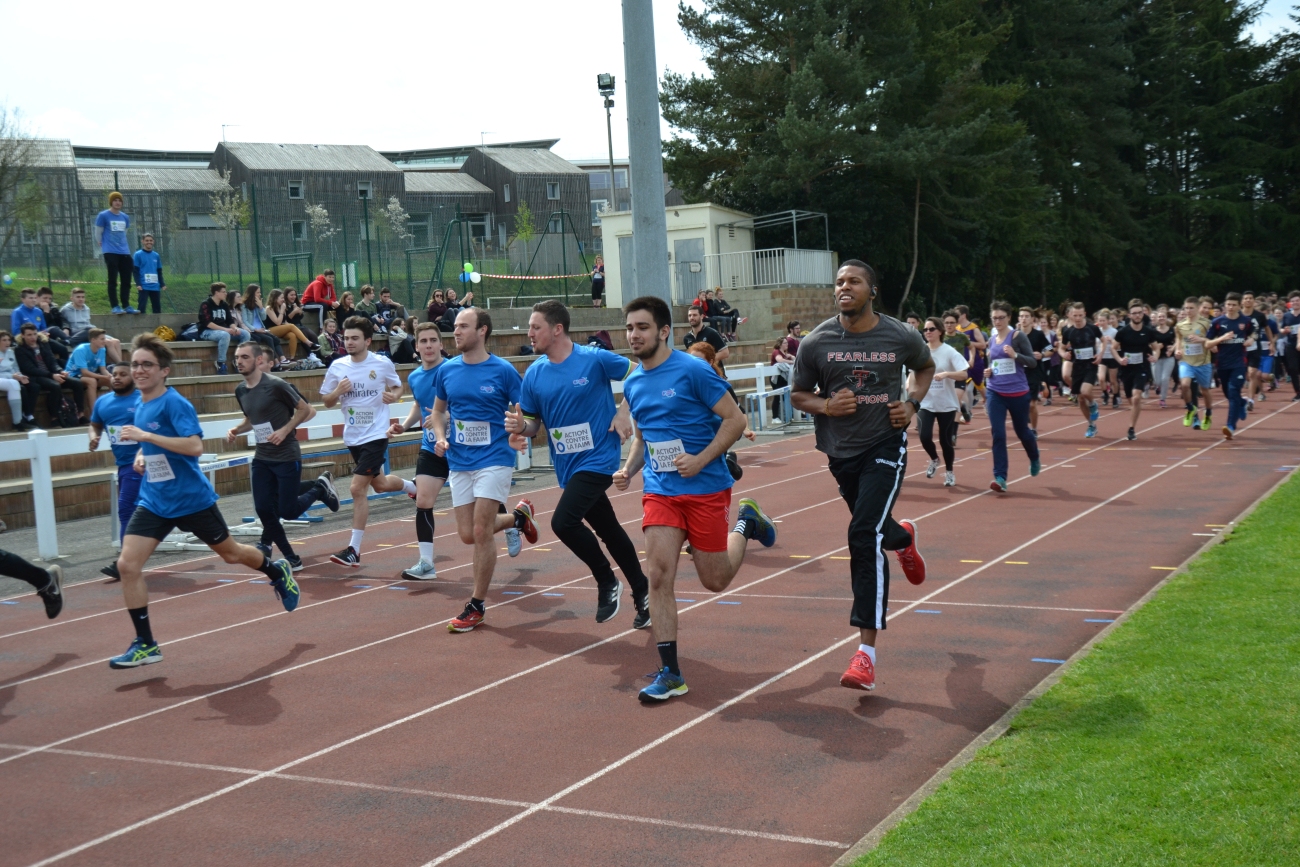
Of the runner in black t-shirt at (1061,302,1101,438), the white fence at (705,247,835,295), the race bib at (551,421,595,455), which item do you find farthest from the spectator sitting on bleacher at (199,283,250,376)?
the white fence at (705,247,835,295)

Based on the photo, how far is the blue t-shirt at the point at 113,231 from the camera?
778 inches

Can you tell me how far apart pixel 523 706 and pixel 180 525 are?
286 centimetres

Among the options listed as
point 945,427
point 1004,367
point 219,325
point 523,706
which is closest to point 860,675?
point 523,706

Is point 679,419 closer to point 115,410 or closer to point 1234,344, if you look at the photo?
point 115,410

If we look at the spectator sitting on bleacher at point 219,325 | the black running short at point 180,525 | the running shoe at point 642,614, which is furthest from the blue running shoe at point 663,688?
the spectator sitting on bleacher at point 219,325

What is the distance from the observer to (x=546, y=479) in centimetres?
1639

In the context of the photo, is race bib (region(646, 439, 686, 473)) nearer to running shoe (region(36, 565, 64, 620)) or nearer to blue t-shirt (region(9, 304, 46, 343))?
running shoe (region(36, 565, 64, 620))

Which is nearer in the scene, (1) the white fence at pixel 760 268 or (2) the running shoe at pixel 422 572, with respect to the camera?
(2) the running shoe at pixel 422 572

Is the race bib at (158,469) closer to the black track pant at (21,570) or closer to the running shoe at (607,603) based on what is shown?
the black track pant at (21,570)

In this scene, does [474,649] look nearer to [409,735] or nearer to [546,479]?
[409,735]

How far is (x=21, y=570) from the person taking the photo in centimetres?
784

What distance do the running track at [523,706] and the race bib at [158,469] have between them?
3.81ft

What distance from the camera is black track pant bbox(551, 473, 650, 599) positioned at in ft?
24.3

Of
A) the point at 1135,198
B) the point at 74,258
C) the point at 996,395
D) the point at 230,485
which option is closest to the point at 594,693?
the point at 996,395
